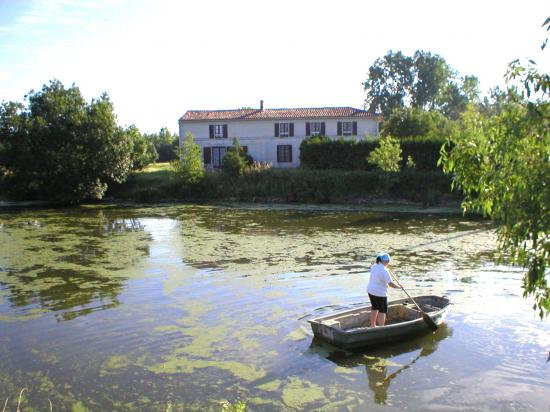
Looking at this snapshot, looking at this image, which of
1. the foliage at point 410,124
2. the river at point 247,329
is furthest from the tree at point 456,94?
the river at point 247,329

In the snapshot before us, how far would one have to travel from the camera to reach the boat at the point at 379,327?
10.5m

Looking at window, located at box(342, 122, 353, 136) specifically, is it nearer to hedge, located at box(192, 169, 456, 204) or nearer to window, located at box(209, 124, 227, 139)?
hedge, located at box(192, 169, 456, 204)

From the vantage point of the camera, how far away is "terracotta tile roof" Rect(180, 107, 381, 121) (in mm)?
51781

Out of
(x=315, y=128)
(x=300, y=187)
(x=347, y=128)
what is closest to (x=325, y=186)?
(x=300, y=187)

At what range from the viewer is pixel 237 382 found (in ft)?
30.7

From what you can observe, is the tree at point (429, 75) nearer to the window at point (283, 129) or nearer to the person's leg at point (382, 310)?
the window at point (283, 129)

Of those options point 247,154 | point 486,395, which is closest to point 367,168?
point 247,154

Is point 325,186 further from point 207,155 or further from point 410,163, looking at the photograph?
point 207,155

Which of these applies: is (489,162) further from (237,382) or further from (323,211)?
(323,211)

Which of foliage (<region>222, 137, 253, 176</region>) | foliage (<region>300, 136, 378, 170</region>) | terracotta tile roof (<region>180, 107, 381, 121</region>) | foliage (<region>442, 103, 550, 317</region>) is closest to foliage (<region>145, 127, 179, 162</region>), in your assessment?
terracotta tile roof (<region>180, 107, 381, 121</region>)

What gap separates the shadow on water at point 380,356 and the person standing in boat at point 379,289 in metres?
0.59

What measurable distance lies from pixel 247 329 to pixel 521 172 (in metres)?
7.91

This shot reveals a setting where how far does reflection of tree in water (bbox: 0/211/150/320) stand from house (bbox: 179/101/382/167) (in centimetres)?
2364

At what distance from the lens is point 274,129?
52250 millimetres
